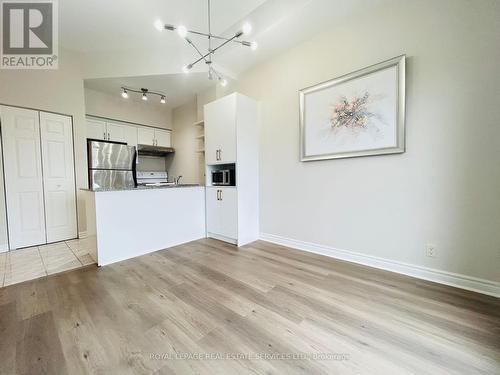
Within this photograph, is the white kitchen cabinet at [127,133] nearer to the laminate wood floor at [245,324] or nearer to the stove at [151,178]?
the stove at [151,178]

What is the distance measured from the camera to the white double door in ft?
9.40

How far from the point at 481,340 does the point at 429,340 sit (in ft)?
0.99

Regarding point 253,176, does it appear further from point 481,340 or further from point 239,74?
point 481,340

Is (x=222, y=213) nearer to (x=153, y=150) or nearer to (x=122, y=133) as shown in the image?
(x=153, y=150)

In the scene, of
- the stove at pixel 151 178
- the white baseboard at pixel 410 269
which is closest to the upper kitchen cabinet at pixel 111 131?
the stove at pixel 151 178

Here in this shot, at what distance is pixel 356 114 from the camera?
2250 millimetres

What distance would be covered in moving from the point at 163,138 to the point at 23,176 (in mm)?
2591

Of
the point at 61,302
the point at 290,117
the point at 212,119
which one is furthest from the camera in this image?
the point at 212,119

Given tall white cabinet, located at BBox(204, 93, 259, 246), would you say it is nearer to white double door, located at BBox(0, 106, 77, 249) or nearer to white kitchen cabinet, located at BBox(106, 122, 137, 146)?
white kitchen cabinet, located at BBox(106, 122, 137, 146)

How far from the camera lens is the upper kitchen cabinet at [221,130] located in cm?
294

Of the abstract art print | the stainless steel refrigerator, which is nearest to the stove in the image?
the stainless steel refrigerator

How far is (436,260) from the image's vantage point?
74.2 inches

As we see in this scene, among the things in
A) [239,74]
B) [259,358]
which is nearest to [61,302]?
[259,358]

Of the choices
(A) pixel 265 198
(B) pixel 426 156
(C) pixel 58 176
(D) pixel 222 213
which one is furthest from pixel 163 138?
(B) pixel 426 156
